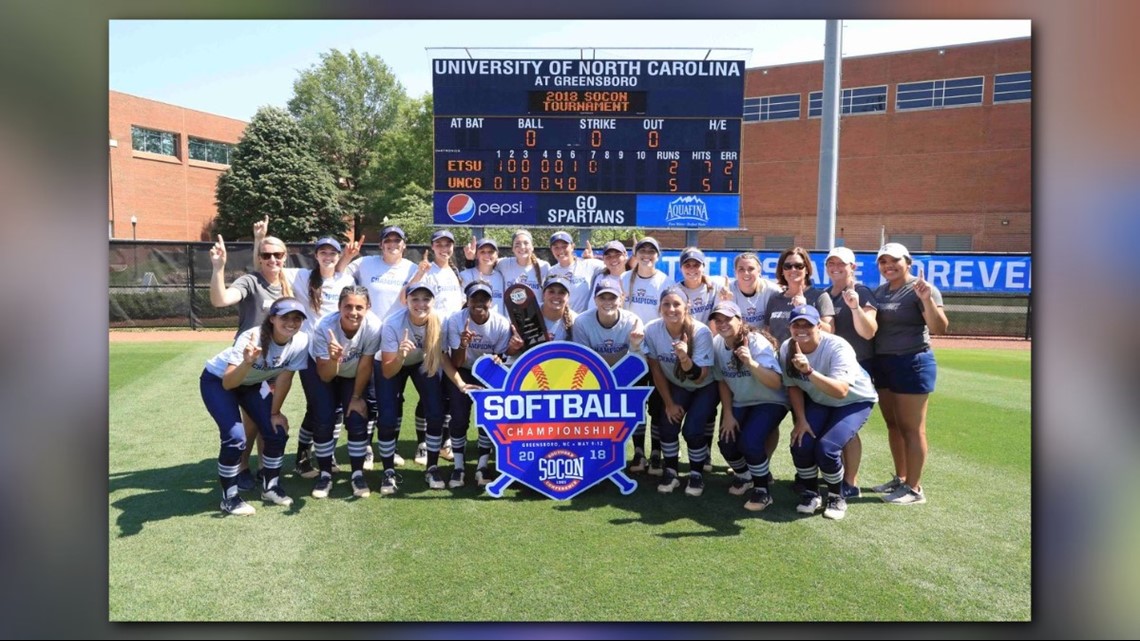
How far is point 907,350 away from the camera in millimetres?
4383

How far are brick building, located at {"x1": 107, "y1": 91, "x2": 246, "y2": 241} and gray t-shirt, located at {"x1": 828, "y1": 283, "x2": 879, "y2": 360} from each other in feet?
75.2

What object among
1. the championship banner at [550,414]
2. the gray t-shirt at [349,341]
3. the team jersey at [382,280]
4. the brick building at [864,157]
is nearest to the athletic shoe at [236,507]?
the gray t-shirt at [349,341]

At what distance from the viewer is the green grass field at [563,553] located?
3.27 m

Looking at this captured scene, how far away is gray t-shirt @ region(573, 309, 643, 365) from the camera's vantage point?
476 centimetres

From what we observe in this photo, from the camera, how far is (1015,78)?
1953 centimetres

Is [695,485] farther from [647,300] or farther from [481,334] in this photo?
[481,334]

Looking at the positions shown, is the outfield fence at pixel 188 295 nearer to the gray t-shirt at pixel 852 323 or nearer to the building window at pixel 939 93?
the gray t-shirt at pixel 852 323

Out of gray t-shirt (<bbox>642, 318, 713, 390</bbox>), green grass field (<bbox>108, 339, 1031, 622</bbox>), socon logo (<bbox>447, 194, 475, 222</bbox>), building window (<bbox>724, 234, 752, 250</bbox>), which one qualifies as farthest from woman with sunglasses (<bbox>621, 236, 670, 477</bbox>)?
building window (<bbox>724, 234, 752, 250</bbox>)

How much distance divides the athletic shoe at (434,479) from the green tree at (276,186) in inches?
906

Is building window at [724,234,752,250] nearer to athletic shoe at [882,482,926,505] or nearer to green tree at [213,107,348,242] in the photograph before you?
green tree at [213,107,348,242]

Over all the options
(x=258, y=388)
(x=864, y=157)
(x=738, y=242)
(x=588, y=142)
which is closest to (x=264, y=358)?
(x=258, y=388)

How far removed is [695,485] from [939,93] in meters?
21.9
